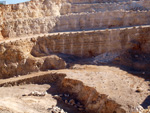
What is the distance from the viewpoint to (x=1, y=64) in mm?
18031

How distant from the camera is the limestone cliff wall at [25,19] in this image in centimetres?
2150

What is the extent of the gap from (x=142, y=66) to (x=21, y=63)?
1054 centimetres

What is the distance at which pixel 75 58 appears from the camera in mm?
18578

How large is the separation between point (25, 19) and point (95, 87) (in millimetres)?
13732

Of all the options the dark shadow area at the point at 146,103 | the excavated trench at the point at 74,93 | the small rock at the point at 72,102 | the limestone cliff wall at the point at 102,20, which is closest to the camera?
the dark shadow area at the point at 146,103

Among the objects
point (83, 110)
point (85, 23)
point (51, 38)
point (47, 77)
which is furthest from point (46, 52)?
point (83, 110)

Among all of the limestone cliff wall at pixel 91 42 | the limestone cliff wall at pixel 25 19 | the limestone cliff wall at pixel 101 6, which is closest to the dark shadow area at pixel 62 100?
the limestone cliff wall at pixel 91 42

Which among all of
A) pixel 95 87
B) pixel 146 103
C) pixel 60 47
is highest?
pixel 60 47

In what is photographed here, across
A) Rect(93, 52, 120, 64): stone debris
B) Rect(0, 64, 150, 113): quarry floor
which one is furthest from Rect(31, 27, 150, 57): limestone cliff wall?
Rect(0, 64, 150, 113): quarry floor

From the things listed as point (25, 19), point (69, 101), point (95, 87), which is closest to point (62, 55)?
point (69, 101)

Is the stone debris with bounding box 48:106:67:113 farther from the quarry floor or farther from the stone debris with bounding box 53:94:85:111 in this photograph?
the stone debris with bounding box 53:94:85:111

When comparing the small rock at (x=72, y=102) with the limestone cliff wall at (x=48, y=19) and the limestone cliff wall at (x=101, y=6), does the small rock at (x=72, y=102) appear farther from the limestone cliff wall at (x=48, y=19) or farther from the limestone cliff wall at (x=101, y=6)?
the limestone cliff wall at (x=101, y=6)

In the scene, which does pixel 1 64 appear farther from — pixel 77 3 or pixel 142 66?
pixel 77 3

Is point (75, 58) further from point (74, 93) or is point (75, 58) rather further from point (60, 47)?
point (74, 93)
